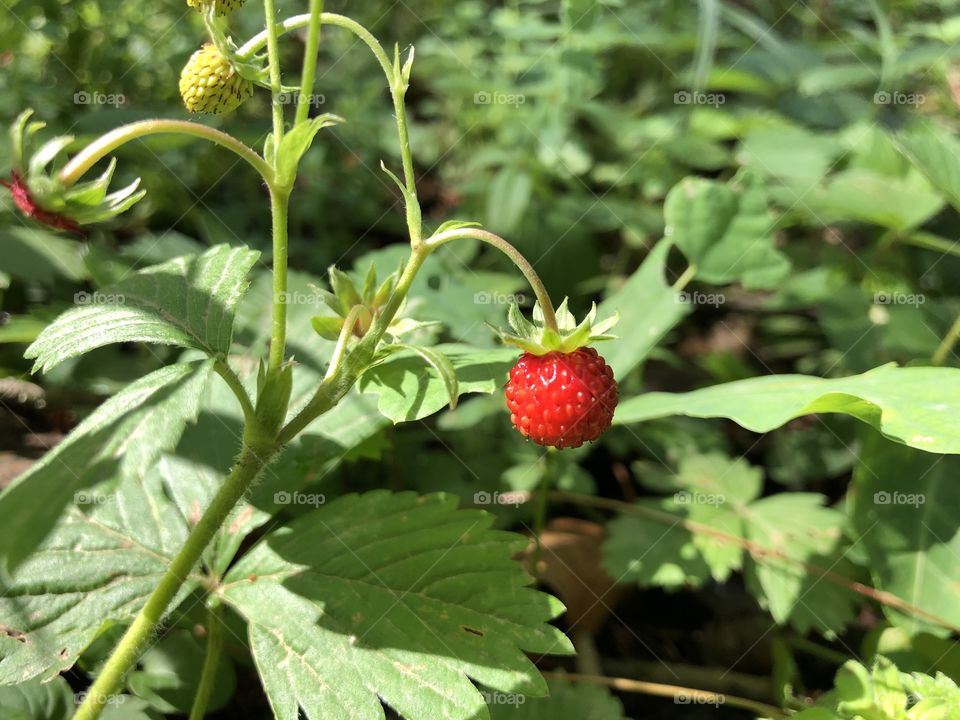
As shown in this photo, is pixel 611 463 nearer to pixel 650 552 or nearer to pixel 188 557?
pixel 650 552

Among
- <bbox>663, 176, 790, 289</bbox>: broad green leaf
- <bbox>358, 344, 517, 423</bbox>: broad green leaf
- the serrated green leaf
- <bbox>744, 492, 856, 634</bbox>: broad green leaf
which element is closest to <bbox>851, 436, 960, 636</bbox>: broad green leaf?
<bbox>744, 492, 856, 634</bbox>: broad green leaf

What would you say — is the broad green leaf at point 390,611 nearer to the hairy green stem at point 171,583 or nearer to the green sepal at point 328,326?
the hairy green stem at point 171,583

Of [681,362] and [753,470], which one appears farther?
[681,362]

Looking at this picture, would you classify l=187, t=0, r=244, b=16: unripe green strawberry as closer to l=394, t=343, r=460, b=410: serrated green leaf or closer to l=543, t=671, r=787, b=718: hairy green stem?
l=394, t=343, r=460, b=410: serrated green leaf

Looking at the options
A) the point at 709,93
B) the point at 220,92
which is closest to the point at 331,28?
the point at 709,93

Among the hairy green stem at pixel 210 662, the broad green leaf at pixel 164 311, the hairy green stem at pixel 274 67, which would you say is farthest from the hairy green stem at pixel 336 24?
the hairy green stem at pixel 210 662

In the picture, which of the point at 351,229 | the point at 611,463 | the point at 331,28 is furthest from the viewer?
the point at 331,28
